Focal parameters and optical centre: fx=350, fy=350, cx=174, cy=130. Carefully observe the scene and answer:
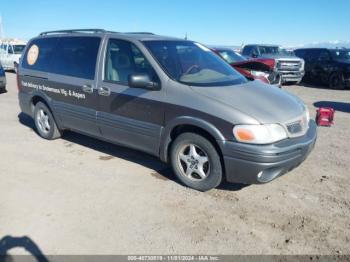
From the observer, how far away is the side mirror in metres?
4.18

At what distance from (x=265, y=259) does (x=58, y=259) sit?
1.77 meters

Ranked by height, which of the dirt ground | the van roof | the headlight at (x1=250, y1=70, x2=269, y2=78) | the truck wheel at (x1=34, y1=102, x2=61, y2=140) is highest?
the van roof

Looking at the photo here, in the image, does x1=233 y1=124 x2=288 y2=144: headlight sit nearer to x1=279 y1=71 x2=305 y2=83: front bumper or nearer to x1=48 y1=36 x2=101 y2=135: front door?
x1=48 y1=36 x2=101 y2=135: front door

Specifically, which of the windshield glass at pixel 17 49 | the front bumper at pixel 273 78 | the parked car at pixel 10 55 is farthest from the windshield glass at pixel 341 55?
the windshield glass at pixel 17 49

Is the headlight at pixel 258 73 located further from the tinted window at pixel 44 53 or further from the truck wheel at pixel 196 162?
the truck wheel at pixel 196 162

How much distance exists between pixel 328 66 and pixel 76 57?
12959mm

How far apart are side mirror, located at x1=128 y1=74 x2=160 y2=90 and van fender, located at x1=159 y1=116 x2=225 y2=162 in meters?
0.50

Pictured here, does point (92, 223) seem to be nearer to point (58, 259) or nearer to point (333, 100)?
point (58, 259)

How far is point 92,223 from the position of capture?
3.53m

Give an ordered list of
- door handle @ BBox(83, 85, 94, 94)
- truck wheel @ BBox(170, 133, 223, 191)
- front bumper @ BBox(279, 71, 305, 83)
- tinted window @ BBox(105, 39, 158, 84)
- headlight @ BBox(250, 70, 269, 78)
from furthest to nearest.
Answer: front bumper @ BBox(279, 71, 305, 83) < headlight @ BBox(250, 70, 269, 78) < door handle @ BBox(83, 85, 94, 94) < tinted window @ BBox(105, 39, 158, 84) < truck wheel @ BBox(170, 133, 223, 191)

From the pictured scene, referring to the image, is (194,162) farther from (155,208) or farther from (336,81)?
(336,81)

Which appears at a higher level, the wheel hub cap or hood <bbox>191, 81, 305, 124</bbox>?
hood <bbox>191, 81, 305, 124</bbox>

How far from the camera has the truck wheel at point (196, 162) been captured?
4008 mm

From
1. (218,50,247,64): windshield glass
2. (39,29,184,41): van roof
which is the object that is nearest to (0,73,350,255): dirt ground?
(39,29,184,41): van roof
